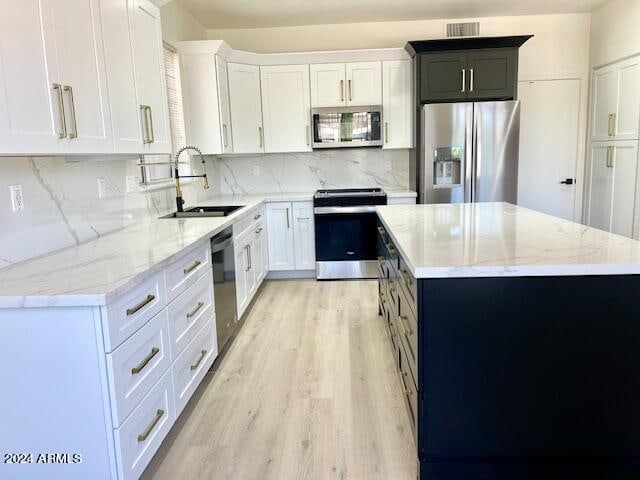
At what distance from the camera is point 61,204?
7.53 ft

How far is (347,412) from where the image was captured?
7.95 feet

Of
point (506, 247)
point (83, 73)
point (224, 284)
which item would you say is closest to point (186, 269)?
point (224, 284)

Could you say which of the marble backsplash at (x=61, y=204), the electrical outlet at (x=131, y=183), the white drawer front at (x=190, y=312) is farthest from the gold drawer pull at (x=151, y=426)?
the electrical outlet at (x=131, y=183)

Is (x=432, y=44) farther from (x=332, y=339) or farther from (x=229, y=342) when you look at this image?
(x=229, y=342)

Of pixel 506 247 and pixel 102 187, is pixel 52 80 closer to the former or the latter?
pixel 102 187

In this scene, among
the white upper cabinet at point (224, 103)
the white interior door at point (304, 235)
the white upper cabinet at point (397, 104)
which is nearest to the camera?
the white upper cabinet at point (224, 103)

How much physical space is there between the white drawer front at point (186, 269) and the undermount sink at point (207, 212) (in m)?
0.78

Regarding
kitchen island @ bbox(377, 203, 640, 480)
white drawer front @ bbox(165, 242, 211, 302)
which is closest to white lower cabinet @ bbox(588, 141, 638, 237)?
kitchen island @ bbox(377, 203, 640, 480)

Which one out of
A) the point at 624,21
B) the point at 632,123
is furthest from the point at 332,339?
the point at 624,21

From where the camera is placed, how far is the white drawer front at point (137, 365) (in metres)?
A: 1.59

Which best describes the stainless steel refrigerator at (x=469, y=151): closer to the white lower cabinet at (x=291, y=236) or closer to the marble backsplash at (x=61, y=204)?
the white lower cabinet at (x=291, y=236)

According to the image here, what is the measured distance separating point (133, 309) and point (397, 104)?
3750 mm

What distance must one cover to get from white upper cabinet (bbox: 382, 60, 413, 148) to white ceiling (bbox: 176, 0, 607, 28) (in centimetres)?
52

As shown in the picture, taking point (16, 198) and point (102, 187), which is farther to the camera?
point (102, 187)
